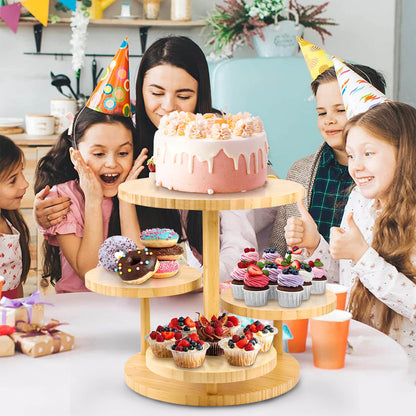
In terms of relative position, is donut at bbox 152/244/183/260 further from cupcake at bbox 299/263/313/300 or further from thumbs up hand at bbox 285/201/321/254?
thumbs up hand at bbox 285/201/321/254

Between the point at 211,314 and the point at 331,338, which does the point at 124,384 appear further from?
the point at 331,338

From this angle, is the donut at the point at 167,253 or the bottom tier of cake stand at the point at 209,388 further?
the donut at the point at 167,253

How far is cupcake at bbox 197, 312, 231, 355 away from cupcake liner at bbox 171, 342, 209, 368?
48 mm

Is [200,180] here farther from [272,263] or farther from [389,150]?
[389,150]

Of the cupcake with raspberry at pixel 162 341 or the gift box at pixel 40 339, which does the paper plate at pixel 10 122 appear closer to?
the gift box at pixel 40 339

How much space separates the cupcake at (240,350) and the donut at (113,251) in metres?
0.31

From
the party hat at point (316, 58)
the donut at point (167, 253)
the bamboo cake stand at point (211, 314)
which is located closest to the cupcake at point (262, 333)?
the bamboo cake stand at point (211, 314)

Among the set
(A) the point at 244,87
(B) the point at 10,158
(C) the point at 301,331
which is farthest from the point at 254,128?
(A) the point at 244,87

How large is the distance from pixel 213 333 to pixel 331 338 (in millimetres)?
264

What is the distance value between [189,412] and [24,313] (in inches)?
19.6

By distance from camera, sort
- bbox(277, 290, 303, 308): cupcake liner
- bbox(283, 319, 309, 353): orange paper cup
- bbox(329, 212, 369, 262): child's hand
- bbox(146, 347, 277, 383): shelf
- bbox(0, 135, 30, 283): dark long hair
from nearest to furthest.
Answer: bbox(146, 347, 277, 383): shelf < bbox(277, 290, 303, 308): cupcake liner < bbox(283, 319, 309, 353): orange paper cup < bbox(329, 212, 369, 262): child's hand < bbox(0, 135, 30, 283): dark long hair

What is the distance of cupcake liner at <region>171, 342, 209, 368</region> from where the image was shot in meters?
1.32

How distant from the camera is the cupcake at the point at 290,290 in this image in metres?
1.41

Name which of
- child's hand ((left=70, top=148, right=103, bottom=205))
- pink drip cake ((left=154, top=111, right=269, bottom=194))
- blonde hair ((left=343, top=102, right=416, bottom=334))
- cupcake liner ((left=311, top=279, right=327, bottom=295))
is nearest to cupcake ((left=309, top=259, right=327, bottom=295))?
cupcake liner ((left=311, top=279, right=327, bottom=295))
